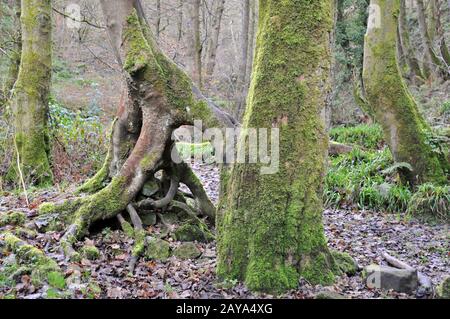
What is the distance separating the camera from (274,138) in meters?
4.90

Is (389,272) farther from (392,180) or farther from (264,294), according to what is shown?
(392,180)

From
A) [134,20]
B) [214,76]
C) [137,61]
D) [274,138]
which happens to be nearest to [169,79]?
[137,61]

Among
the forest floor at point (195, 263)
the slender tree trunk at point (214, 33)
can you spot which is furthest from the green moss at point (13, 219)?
the slender tree trunk at point (214, 33)

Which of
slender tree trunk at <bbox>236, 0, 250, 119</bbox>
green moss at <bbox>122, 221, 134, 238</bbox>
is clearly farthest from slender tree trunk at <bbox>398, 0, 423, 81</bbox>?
green moss at <bbox>122, 221, 134, 238</bbox>

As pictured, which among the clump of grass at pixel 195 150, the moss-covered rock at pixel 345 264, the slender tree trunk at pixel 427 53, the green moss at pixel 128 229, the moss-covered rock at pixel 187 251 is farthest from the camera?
the slender tree trunk at pixel 427 53

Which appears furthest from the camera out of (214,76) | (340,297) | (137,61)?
(214,76)

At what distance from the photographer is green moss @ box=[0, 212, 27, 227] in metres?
6.39

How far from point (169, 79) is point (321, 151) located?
2500mm

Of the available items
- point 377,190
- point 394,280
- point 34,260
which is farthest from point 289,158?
point 377,190

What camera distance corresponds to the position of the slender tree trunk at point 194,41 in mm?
18797

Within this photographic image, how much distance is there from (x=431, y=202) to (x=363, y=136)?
6.52 m

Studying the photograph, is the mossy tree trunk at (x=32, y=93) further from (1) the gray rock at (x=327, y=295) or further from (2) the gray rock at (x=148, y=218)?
(1) the gray rock at (x=327, y=295)

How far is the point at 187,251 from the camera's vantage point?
6008 mm

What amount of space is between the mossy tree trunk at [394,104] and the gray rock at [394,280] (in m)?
4.97
